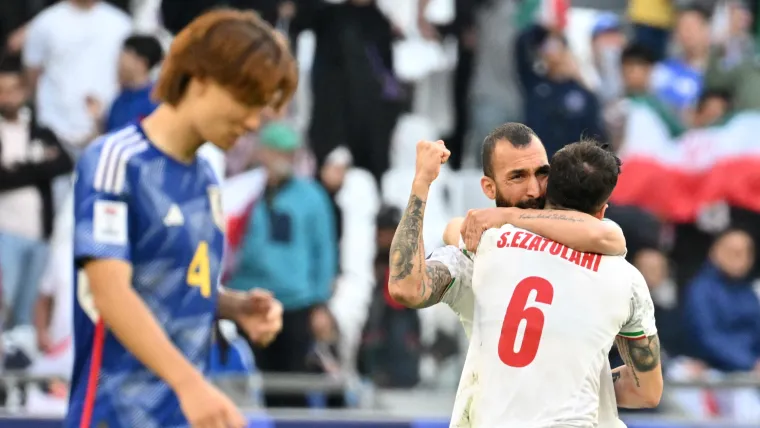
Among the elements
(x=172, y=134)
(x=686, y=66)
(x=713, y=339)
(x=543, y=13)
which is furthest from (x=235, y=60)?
(x=686, y=66)

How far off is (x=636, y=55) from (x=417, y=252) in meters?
7.13

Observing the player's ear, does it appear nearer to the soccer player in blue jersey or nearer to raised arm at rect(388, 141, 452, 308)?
raised arm at rect(388, 141, 452, 308)

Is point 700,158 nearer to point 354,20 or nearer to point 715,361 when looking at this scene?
point 715,361

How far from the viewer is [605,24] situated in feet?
37.3

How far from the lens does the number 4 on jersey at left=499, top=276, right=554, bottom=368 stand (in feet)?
13.6

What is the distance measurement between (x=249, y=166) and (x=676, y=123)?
3.73 metres

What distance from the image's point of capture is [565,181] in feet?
14.0

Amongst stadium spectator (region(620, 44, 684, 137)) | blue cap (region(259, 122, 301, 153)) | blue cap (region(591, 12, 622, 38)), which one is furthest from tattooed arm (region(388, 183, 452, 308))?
blue cap (region(591, 12, 622, 38))

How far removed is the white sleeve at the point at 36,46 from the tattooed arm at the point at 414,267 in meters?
6.01

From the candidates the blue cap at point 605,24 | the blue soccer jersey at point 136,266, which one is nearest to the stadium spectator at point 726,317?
the blue cap at point 605,24

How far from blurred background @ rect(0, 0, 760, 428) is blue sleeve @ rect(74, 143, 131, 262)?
4.15 metres

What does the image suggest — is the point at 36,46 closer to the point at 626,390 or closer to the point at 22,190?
the point at 22,190

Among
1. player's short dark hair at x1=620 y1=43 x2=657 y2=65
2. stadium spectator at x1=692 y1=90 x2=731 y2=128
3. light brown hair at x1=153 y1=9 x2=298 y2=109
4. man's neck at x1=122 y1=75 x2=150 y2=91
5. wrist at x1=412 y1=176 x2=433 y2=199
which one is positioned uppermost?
light brown hair at x1=153 y1=9 x2=298 y2=109

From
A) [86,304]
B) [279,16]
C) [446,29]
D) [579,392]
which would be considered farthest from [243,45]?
[446,29]
